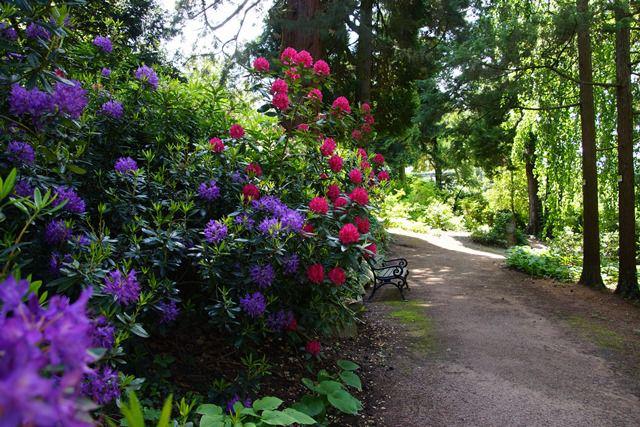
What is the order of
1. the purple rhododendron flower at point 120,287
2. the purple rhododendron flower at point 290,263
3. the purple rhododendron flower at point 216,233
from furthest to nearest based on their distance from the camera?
the purple rhododendron flower at point 290,263
the purple rhododendron flower at point 216,233
the purple rhododendron flower at point 120,287

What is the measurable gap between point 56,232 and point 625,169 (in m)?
8.27

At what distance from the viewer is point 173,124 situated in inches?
114

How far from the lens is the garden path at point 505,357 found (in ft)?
10.6

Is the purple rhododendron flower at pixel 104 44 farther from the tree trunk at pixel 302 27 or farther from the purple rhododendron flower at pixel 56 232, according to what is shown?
the tree trunk at pixel 302 27

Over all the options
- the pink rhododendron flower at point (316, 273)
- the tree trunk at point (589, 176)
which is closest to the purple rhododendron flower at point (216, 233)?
the pink rhododendron flower at point (316, 273)

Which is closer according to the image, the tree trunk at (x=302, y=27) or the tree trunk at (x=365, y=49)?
the tree trunk at (x=302, y=27)

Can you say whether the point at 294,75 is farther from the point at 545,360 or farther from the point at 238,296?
the point at 545,360

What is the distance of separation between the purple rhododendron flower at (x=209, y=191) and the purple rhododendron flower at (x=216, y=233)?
0.32 metres

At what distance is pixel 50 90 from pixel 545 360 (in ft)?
14.6

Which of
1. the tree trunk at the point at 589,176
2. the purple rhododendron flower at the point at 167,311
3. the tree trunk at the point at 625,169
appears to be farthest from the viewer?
the tree trunk at the point at 589,176

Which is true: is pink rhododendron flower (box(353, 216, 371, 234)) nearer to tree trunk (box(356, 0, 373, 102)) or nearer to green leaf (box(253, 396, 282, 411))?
green leaf (box(253, 396, 282, 411))

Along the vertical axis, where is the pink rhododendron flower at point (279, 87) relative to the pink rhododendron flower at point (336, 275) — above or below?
above

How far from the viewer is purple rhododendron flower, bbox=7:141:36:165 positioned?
181 cm

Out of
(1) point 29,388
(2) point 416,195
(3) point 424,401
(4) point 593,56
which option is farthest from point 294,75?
(2) point 416,195
